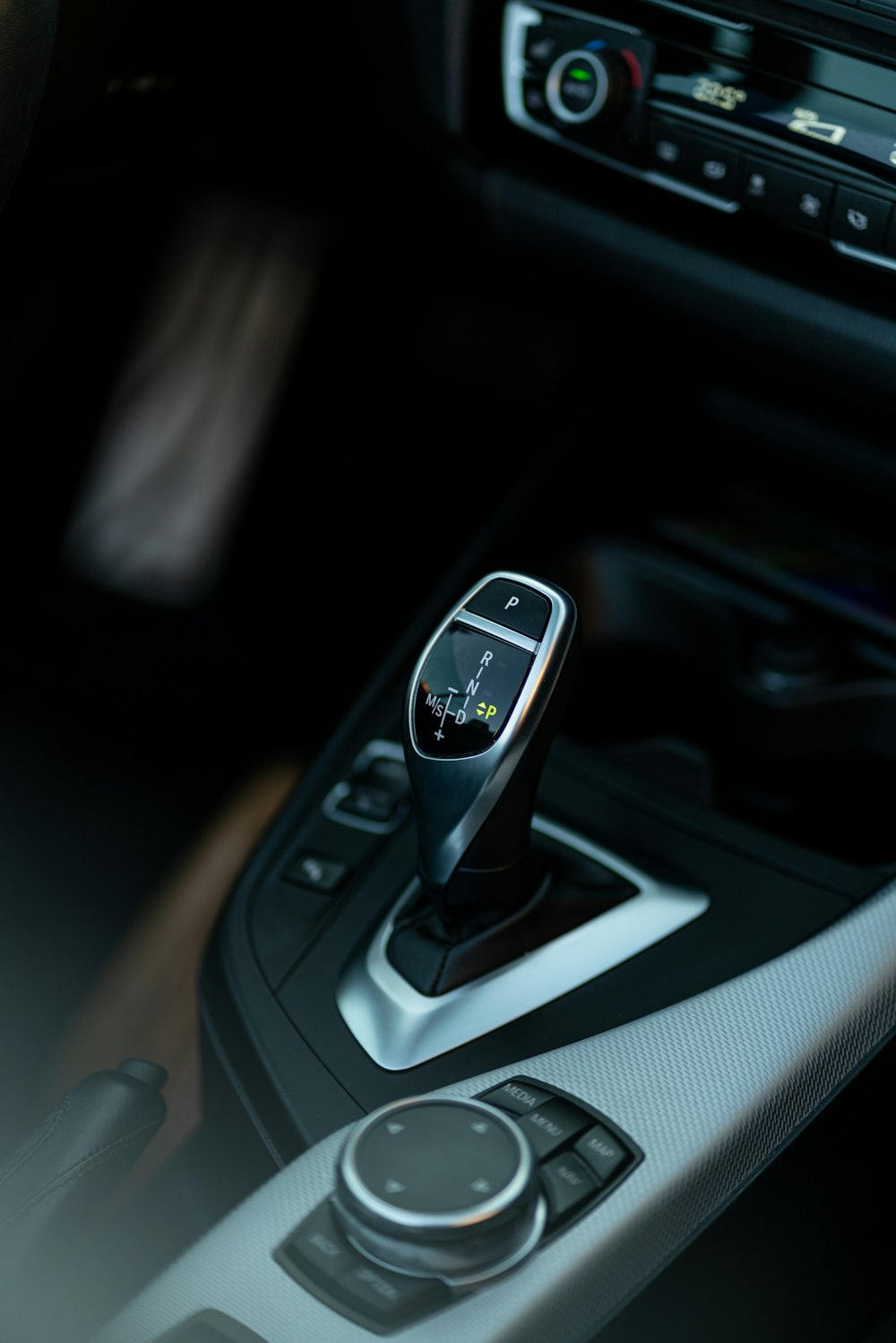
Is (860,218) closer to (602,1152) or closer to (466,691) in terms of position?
(466,691)

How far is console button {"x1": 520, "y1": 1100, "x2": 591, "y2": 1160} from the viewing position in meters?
0.53

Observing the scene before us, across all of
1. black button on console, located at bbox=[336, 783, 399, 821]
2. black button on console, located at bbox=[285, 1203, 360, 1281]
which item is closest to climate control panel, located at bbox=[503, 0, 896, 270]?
black button on console, located at bbox=[336, 783, 399, 821]

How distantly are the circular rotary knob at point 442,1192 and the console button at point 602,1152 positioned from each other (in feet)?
0.13

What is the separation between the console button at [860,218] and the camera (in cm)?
69

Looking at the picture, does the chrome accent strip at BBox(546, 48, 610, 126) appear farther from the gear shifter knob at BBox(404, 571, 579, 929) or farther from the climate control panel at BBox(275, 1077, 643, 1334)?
the climate control panel at BBox(275, 1077, 643, 1334)

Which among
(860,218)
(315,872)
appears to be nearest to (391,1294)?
(315,872)

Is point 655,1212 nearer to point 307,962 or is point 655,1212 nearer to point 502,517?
point 307,962

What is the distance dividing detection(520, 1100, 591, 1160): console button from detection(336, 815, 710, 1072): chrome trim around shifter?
11 centimetres

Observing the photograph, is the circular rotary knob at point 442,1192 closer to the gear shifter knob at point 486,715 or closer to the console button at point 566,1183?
the console button at point 566,1183

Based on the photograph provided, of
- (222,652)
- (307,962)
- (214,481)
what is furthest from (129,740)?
(307,962)

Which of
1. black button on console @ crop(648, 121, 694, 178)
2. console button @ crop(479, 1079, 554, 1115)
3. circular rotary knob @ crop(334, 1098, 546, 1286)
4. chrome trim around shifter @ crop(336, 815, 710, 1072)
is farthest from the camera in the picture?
black button on console @ crop(648, 121, 694, 178)

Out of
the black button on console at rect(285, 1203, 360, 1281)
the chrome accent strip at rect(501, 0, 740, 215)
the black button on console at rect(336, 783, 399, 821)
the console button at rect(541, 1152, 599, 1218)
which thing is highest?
the chrome accent strip at rect(501, 0, 740, 215)

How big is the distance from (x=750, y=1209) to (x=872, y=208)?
50 cm

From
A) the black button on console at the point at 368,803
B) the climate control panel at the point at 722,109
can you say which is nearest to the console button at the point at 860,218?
the climate control panel at the point at 722,109
